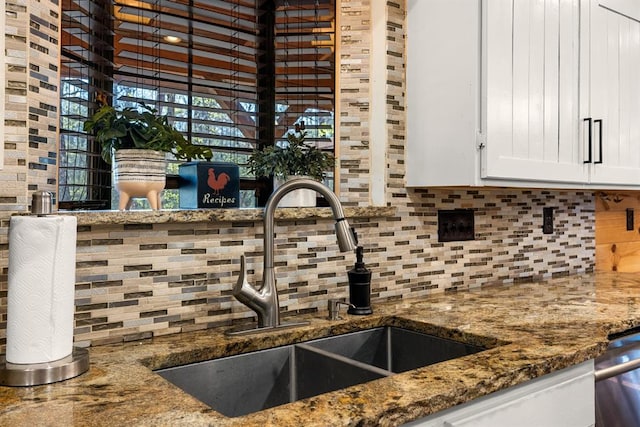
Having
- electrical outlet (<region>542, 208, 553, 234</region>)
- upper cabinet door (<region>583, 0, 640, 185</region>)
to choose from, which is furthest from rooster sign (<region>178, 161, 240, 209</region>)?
electrical outlet (<region>542, 208, 553, 234</region>)

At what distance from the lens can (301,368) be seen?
4.44ft

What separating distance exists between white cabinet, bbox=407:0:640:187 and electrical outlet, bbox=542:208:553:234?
0.36m

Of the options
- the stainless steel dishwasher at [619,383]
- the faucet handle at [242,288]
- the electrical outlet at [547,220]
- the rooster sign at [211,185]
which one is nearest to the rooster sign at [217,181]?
the rooster sign at [211,185]

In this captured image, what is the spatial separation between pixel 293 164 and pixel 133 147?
47 cm

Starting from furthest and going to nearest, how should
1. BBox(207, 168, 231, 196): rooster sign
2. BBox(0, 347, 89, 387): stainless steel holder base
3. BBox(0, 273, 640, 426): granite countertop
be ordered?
BBox(207, 168, 231, 196): rooster sign, BBox(0, 347, 89, 387): stainless steel holder base, BBox(0, 273, 640, 426): granite countertop

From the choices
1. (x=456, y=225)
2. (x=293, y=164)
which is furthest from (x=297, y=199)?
(x=456, y=225)

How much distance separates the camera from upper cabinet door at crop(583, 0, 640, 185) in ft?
6.30

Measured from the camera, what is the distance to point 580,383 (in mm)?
1213

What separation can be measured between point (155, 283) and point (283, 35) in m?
1.00

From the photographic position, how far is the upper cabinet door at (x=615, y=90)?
1.92 meters

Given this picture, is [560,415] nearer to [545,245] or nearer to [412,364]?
[412,364]

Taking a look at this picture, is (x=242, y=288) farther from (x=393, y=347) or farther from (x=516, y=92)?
(x=516, y=92)

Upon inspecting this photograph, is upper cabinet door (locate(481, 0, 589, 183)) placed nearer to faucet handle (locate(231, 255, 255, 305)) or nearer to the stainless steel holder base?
faucet handle (locate(231, 255, 255, 305))

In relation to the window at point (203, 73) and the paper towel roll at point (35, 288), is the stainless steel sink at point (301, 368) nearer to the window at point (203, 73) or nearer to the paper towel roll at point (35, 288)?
the paper towel roll at point (35, 288)
